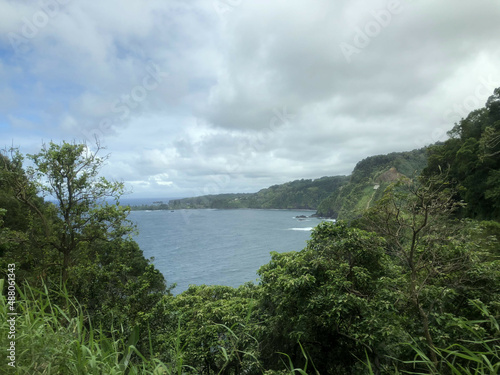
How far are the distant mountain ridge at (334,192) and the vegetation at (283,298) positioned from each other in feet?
160

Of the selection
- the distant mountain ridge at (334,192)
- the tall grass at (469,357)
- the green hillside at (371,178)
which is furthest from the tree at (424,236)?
the distant mountain ridge at (334,192)

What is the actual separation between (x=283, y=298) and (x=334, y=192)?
11646 centimetres

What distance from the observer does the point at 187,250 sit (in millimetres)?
70750

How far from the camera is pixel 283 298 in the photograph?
26.4ft

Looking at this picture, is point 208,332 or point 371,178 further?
point 371,178

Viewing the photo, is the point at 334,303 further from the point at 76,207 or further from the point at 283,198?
the point at 283,198

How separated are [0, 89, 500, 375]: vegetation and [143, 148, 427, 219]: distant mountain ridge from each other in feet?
160

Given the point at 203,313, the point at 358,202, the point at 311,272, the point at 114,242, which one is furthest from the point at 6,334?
the point at 358,202

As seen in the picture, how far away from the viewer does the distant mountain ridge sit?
71438mm

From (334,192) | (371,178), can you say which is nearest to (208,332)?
(371,178)

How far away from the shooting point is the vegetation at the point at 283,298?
2.63 meters

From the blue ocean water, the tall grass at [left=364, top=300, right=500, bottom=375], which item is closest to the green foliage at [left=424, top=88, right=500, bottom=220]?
the tall grass at [left=364, top=300, right=500, bottom=375]

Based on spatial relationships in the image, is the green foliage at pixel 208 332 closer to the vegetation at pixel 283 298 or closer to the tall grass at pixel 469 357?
the vegetation at pixel 283 298

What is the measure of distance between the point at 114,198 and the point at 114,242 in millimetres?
1843
